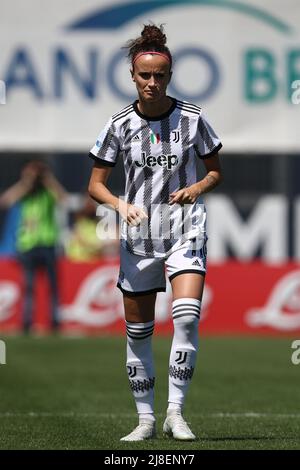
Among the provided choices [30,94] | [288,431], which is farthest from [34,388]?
[30,94]

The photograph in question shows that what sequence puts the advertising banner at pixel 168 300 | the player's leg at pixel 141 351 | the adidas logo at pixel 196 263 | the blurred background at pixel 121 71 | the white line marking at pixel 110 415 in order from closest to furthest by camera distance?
the adidas logo at pixel 196 263, the player's leg at pixel 141 351, the white line marking at pixel 110 415, the advertising banner at pixel 168 300, the blurred background at pixel 121 71

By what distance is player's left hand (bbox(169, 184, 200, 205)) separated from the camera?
7935mm

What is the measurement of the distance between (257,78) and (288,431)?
12926 millimetres

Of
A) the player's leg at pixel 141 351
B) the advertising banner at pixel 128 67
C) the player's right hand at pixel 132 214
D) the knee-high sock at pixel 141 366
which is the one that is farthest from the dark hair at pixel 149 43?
the advertising banner at pixel 128 67

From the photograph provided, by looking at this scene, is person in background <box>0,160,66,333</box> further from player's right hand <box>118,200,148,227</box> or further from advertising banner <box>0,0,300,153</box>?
player's right hand <box>118,200,148,227</box>

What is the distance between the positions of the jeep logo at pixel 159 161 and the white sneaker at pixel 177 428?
1.56 meters

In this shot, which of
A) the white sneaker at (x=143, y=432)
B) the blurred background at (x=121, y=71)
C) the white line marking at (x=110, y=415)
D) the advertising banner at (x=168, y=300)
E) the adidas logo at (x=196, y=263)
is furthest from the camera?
the blurred background at (x=121, y=71)

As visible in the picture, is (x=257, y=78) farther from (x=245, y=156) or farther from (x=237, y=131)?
(x=245, y=156)

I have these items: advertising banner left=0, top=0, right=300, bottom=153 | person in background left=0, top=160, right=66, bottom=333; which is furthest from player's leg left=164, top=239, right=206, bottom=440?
advertising banner left=0, top=0, right=300, bottom=153

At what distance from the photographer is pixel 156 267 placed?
816cm

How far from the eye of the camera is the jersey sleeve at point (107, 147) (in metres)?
8.16

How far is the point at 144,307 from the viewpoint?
8.20 m

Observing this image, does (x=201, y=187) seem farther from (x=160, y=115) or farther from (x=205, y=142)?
(x=160, y=115)

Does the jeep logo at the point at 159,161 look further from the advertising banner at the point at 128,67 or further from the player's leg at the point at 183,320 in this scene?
the advertising banner at the point at 128,67
